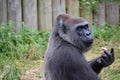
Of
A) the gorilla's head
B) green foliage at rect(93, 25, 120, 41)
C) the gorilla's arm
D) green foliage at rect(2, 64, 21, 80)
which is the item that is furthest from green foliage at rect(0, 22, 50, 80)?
the gorilla's head

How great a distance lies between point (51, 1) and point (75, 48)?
467 centimetres

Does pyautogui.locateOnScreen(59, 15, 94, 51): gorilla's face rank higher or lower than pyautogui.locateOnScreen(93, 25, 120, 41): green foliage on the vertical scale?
higher

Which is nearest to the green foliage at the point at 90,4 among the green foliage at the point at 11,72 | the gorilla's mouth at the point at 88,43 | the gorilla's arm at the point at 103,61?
the green foliage at the point at 11,72

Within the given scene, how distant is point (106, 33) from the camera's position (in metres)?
9.21

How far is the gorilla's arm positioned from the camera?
471 centimetres

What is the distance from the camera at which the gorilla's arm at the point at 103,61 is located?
15.4 ft

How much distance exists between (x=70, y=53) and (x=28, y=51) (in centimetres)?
330

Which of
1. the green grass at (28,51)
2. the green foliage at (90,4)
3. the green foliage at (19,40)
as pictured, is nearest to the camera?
the green grass at (28,51)

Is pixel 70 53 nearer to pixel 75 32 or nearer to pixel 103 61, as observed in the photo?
pixel 75 32

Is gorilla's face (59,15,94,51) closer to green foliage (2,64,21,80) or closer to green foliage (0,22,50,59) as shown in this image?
green foliage (2,64,21,80)

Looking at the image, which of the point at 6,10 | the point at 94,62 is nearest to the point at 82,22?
the point at 94,62

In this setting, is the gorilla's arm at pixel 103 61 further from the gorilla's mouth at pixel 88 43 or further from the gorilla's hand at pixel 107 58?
the gorilla's mouth at pixel 88 43

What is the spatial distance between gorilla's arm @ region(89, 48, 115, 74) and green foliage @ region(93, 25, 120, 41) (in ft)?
12.8

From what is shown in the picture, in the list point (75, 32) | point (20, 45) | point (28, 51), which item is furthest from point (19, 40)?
Answer: point (75, 32)
